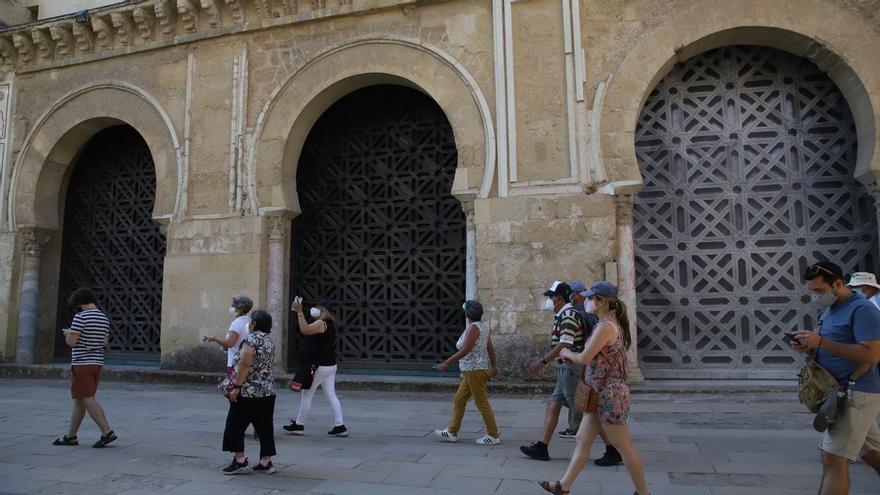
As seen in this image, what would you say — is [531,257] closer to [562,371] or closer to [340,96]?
[562,371]

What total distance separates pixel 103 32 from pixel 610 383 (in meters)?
11.4

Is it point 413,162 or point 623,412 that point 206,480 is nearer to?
point 623,412

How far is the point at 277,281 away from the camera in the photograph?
9.62 m

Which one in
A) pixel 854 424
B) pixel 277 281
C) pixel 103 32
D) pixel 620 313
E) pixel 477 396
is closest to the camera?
pixel 854 424

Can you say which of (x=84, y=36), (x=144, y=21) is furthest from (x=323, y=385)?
(x=84, y=36)

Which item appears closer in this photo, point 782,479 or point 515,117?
point 782,479

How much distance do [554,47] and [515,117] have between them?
3.82 ft

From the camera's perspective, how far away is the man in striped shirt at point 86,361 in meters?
5.34

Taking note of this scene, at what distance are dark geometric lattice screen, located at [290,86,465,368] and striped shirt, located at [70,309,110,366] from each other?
474 cm

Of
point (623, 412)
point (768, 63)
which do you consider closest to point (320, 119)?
point (768, 63)

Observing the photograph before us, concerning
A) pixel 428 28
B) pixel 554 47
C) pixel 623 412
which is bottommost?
pixel 623 412

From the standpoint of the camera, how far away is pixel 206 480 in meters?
4.34

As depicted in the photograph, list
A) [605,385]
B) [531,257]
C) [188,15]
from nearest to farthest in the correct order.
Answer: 1. [605,385]
2. [531,257]
3. [188,15]

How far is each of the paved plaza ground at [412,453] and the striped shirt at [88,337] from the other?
81 cm
